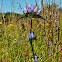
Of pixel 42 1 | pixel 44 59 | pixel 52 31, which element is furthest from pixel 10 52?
pixel 42 1

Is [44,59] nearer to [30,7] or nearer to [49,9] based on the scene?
[49,9]

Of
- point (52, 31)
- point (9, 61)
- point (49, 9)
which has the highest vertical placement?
point (49, 9)

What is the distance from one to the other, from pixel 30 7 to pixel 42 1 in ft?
2.11

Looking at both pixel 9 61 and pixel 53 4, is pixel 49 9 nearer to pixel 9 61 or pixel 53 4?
pixel 53 4

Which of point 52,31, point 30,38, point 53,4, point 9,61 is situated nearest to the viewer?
point 30,38

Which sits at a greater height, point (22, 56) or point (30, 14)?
point (30, 14)

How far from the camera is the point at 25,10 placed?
2.11ft

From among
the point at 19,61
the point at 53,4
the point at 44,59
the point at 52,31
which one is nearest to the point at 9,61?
the point at 19,61

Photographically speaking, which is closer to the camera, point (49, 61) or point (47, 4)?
point (49, 61)

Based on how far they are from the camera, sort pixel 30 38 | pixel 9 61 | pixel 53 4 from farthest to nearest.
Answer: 1. pixel 53 4
2. pixel 9 61
3. pixel 30 38

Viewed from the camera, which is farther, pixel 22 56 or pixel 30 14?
pixel 22 56

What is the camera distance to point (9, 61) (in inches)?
44.9

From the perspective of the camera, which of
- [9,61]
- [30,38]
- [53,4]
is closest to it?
[30,38]

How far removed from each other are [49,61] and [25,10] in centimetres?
62
